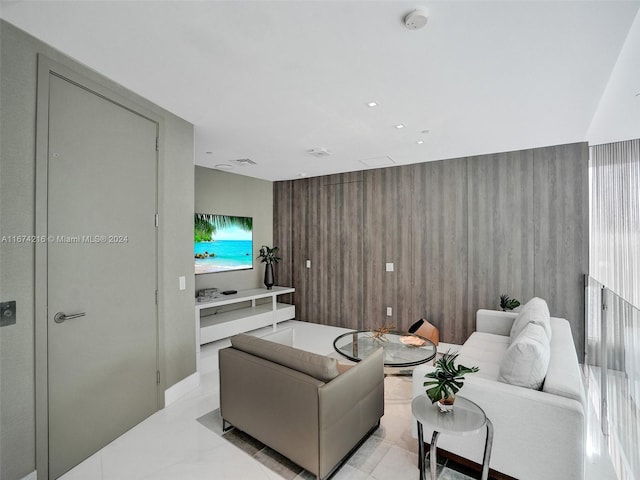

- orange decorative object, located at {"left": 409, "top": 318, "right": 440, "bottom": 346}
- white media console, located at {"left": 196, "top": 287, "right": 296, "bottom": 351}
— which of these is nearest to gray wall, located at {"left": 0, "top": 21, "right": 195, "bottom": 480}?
white media console, located at {"left": 196, "top": 287, "right": 296, "bottom": 351}

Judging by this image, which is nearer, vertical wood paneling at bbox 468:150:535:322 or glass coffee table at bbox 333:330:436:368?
glass coffee table at bbox 333:330:436:368

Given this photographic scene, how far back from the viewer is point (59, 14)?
169cm

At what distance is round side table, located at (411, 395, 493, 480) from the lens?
160cm

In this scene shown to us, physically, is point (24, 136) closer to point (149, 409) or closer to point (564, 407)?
point (149, 409)

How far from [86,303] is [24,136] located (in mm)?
1135

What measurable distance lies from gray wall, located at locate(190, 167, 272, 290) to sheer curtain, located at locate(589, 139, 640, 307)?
199 inches

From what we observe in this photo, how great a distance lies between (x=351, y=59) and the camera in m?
2.05

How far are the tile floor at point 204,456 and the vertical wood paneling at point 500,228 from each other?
196 cm

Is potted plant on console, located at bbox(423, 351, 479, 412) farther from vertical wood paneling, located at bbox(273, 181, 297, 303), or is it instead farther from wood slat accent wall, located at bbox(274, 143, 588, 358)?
vertical wood paneling, located at bbox(273, 181, 297, 303)

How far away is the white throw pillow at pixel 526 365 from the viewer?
1.87 meters

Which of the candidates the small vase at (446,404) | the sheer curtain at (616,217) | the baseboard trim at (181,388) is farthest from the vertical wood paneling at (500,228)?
the baseboard trim at (181,388)

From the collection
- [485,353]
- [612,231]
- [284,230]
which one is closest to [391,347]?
[485,353]

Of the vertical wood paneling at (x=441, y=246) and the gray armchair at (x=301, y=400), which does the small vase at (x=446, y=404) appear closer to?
the gray armchair at (x=301, y=400)

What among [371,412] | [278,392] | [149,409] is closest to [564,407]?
[371,412]
